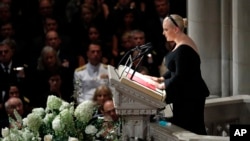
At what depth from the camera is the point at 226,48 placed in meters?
7.94

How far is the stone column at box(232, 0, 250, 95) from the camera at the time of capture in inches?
299

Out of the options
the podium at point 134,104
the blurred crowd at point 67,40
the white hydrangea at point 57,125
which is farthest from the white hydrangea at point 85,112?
the blurred crowd at point 67,40

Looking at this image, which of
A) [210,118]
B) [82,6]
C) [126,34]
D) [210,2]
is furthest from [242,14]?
[82,6]

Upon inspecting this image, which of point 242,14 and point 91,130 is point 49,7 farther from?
point 91,130

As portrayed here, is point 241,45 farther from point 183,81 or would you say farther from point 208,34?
point 183,81

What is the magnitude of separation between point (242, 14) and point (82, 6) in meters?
3.81

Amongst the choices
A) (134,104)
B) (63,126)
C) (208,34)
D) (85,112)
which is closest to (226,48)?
(208,34)

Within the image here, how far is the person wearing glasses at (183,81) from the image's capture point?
6391 mm

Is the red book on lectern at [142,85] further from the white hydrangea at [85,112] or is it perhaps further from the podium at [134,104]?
the white hydrangea at [85,112]

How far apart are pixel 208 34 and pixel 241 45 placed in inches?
14.9

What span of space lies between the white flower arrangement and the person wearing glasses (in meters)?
0.70

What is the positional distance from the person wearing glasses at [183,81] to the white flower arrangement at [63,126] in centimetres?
70

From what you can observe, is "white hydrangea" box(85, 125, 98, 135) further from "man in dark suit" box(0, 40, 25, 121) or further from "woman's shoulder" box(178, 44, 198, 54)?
"man in dark suit" box(0, 40, 25, 121)

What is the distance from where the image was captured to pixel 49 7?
1110 centimetres
